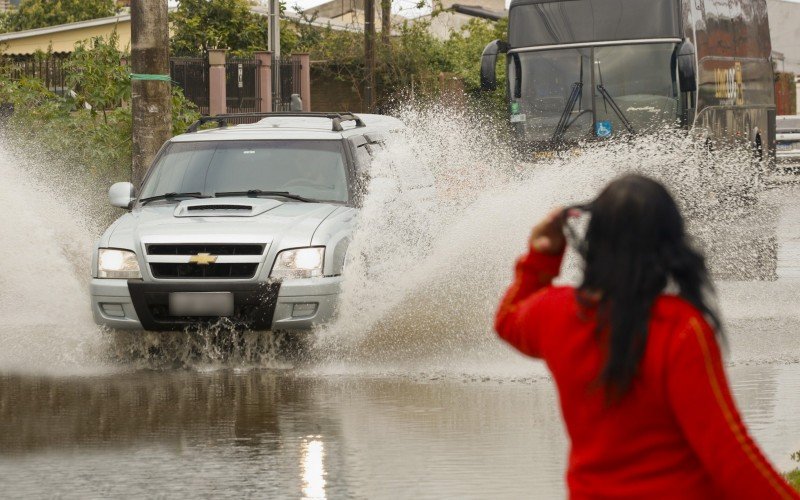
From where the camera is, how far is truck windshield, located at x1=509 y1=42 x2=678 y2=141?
727 inches

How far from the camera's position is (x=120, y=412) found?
8508mm

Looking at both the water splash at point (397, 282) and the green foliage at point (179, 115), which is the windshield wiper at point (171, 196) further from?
the green foliage at point (179, 115)

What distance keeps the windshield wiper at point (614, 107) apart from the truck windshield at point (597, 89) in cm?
1

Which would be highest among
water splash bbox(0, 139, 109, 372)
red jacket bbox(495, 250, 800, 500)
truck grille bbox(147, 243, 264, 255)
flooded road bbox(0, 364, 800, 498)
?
red jacket bbox(495, 250, 800, 500)

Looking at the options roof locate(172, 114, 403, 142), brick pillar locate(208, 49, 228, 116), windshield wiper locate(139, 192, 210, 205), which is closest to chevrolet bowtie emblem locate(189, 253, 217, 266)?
windshield wiper locate(139, 192, 210, 205)

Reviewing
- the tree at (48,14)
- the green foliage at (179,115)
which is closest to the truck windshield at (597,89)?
the green foliage at (179,115)

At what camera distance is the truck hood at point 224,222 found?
10086 millimetres

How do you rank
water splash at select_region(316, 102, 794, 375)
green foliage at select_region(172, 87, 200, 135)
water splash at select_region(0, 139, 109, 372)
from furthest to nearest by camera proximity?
green foliage at select_region(172, 87, 200, 135)
water splash at select_region(0, 139, 109, 372)
water splash at select_region(316, 102, 794, 375)

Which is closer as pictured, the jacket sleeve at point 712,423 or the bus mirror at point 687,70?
the jacket sleeve at point 712,423

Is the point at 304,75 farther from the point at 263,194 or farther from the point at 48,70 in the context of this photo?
the point at 263,194

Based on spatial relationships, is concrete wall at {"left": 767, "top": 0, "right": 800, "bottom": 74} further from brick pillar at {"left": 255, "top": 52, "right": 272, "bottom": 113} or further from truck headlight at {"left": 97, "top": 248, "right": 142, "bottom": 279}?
truck headlight at {"left": 97, "top": 248, "right": 142, "bottom": 279}

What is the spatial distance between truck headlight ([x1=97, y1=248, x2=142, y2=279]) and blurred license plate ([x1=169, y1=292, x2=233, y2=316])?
362mm

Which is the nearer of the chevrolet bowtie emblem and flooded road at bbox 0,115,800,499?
flooded road at bbox 0,115,800,499

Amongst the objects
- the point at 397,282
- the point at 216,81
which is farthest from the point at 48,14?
the point at 397,282
